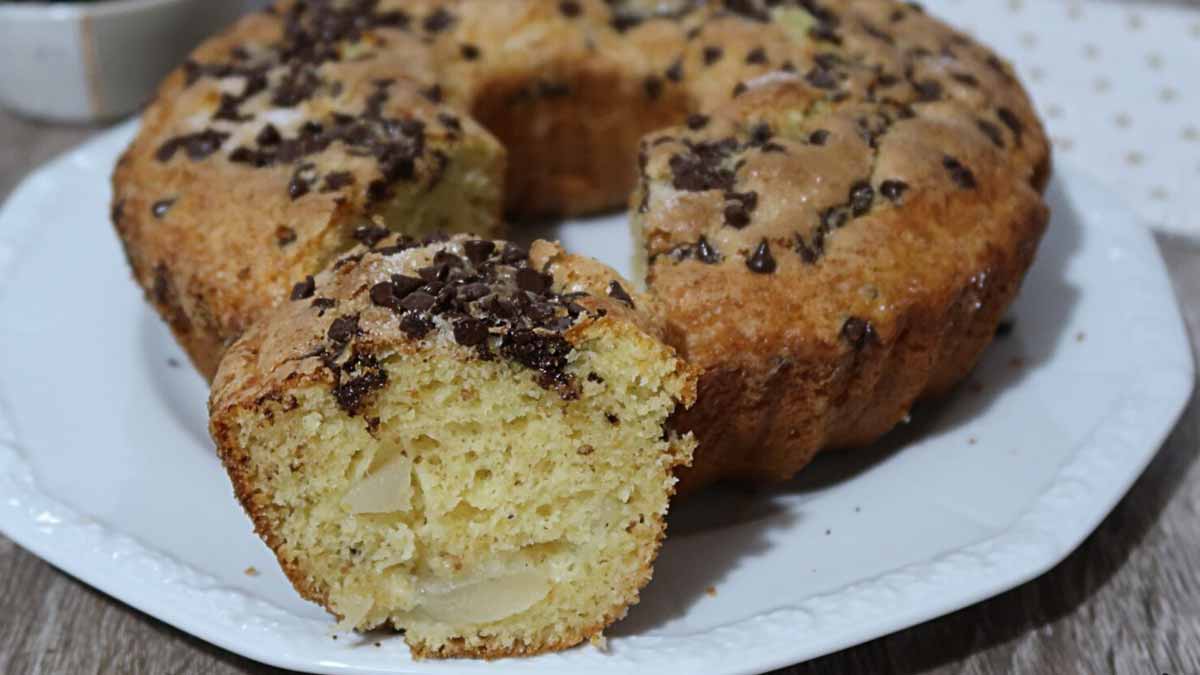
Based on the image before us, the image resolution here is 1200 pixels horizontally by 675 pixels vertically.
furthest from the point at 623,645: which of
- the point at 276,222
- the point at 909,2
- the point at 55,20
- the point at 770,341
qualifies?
the point at 55,20

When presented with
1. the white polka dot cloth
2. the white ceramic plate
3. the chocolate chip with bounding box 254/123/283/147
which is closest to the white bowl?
the white ceramic plate

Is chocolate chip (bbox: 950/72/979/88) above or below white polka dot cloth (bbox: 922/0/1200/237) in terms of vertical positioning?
above

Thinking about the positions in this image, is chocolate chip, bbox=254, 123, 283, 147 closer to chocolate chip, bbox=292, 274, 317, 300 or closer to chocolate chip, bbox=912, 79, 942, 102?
chocolate chip, bbox=292, 274, 317, 300

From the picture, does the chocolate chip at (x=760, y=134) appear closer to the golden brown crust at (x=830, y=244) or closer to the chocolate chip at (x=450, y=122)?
the golden brown crust at (x=830, y=244)

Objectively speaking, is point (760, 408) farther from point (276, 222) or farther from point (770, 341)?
point (276, 222)

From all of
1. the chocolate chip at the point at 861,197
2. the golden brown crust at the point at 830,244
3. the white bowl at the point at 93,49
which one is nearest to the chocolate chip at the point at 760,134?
the golden brown crust at the point at 830,244

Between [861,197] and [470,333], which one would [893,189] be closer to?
[861,197]

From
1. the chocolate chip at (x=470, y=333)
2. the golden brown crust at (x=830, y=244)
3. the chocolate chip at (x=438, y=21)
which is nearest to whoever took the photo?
the chocolate chip at (x=470, y=333)
